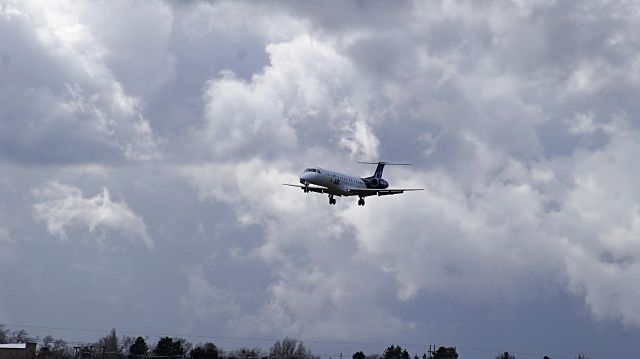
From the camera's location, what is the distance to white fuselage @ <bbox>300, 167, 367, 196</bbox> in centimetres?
16000

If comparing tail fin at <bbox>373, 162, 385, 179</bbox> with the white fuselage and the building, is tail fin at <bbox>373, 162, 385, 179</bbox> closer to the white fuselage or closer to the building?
the white fuselage

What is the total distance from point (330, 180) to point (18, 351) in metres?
62.6

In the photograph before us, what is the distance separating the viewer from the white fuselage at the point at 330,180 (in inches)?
6299

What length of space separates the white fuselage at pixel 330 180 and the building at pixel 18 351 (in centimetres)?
5704

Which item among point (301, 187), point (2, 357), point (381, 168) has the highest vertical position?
point (381, 168)

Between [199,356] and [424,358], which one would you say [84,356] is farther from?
[424,358]

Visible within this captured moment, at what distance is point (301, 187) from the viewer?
16050 centimetres

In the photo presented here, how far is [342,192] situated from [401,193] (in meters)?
10.7

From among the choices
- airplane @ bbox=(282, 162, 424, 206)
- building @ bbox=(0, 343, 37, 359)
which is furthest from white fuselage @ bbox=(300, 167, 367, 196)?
building @ bbox=(0, 343, 37, 359)

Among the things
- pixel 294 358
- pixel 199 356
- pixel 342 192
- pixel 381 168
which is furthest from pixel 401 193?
pixel 199 356

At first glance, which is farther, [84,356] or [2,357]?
[84,356]

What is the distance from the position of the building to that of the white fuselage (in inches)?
2246

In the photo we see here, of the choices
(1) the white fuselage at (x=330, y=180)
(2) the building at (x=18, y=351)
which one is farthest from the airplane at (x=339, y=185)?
(2) the building at (x=18, y=351)

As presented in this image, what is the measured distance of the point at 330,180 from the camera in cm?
16275
